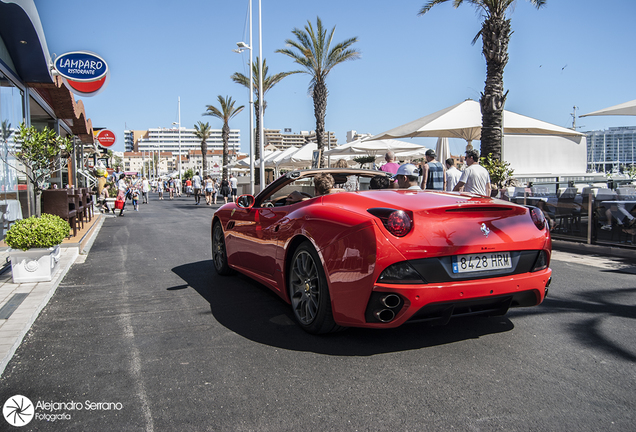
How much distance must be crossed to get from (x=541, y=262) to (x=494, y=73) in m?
10.8

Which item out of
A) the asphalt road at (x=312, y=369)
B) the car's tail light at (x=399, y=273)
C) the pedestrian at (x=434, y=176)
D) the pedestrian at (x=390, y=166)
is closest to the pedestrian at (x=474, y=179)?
the pedestrian at (x=434, y=176)

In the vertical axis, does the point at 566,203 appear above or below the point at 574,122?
below

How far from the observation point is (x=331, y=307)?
3.40m

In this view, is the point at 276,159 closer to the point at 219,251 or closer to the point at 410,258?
the point at 219,251

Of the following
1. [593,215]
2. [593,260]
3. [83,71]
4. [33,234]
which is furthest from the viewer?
[83,71]

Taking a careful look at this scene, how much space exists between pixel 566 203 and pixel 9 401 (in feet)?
30.3

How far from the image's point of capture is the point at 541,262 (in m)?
3.49

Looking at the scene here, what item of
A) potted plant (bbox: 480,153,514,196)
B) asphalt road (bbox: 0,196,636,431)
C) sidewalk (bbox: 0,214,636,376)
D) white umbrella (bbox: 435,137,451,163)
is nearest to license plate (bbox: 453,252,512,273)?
asphalt road (bbox: 0,196,636,431)

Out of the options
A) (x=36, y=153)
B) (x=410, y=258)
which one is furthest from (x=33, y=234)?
(x=410, y=258)

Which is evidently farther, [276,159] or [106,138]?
[276,159]

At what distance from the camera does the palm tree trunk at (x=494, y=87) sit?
12719 millimetres

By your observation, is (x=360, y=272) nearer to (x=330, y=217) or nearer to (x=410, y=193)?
(x=330, y=217)

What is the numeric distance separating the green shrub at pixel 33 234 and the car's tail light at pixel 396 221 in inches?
187

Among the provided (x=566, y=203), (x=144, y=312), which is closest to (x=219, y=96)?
(x=566, y=203)
